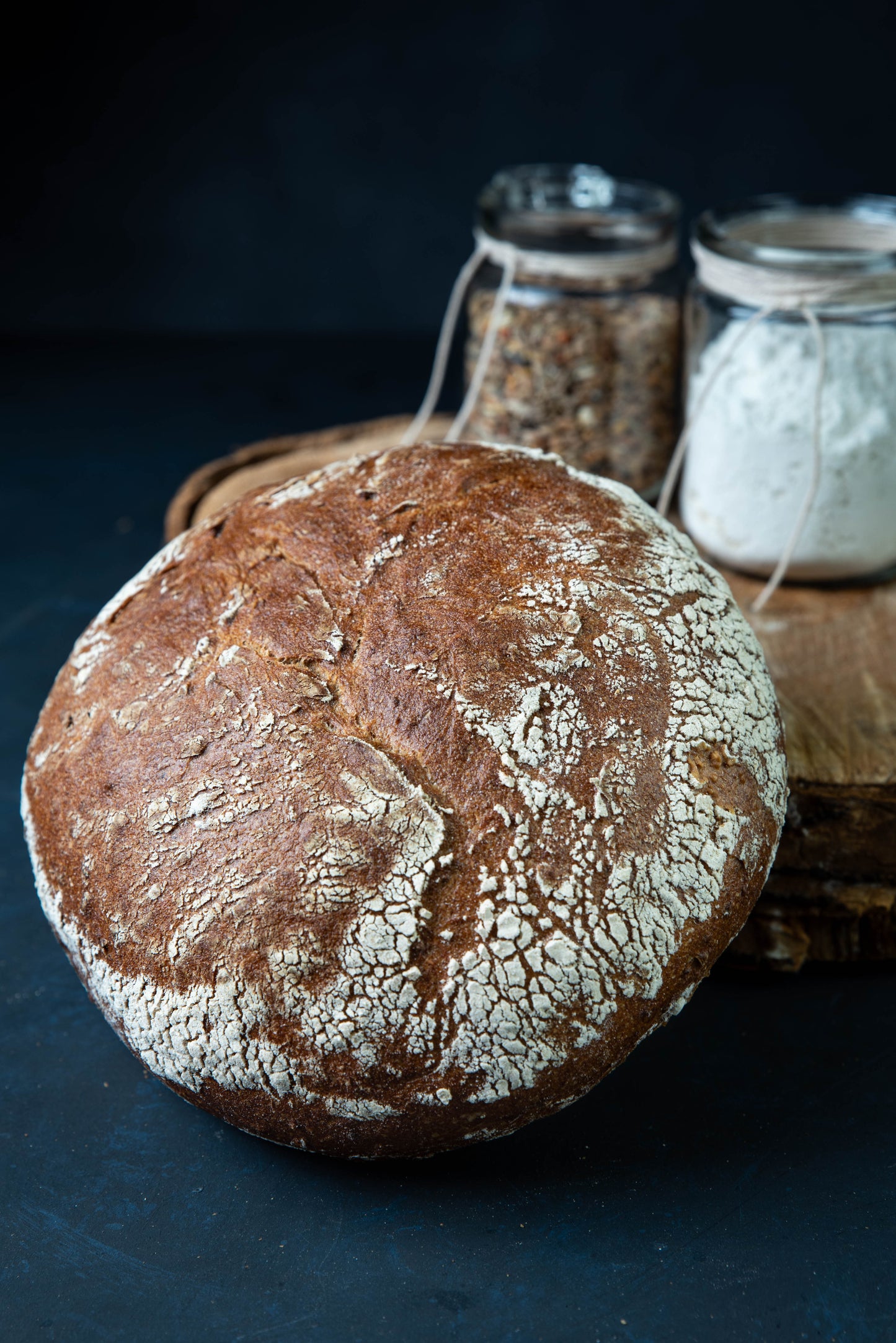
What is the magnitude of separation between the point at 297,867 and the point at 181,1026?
0.66ft

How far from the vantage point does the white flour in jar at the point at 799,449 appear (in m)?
1.72

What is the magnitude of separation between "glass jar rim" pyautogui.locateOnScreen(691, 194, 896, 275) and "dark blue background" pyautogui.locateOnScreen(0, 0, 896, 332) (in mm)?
1382

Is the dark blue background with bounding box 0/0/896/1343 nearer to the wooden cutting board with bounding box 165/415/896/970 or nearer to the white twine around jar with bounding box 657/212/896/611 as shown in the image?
the wooden cutting board with bounding box 165/415/896/970

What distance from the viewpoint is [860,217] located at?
1.91m

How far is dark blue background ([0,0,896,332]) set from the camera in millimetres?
3096

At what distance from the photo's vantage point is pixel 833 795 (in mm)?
1510

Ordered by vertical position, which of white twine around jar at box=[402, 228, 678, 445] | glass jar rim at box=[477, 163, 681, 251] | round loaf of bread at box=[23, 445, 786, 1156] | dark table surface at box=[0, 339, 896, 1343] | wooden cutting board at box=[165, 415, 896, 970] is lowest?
dark table surface at box=[0, 339, 896, 1343]

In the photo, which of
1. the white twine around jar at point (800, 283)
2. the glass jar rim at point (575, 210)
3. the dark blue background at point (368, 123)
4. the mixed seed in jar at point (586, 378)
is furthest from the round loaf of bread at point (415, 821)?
the dark blue background at point (368, 123)

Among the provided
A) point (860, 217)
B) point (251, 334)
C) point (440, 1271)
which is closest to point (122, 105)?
point (251, 334)

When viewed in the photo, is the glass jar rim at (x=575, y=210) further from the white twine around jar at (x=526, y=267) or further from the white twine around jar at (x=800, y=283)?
the white twine around jar at (x=800, y=283)

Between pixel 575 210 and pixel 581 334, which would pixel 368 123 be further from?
pixel 581 334

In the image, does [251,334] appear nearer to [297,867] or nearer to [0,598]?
[0,598]

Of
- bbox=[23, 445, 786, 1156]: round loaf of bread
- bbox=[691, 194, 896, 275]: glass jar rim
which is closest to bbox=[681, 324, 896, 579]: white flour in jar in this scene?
bbox=[691, 194, 896, 275]: glass jar rim

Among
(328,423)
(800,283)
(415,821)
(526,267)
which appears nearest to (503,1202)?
(415,821)
